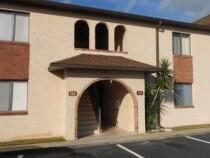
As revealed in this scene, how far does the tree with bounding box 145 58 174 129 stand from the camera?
54.4 ft

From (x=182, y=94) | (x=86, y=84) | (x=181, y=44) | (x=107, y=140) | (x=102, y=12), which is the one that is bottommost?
(x=107, y=140)

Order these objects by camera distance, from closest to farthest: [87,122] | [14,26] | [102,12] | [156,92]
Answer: [14,26]
[102,12]
[87,122]
[156,92]

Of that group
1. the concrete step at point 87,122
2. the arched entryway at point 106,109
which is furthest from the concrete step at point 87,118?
the concrete step at point 87,122

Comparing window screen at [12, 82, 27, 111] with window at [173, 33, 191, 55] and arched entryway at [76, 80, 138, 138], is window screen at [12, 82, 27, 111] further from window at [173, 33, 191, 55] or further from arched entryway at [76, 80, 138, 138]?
window at [173, 33, 191, 55]

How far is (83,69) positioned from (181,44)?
796 centimetres

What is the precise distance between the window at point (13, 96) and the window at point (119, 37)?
20.8ft

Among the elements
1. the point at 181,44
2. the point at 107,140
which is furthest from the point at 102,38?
the point at 107,140

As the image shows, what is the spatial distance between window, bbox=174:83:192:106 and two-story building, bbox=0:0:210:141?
0.21 ft

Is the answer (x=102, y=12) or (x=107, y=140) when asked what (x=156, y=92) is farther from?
(x=102, y=12)

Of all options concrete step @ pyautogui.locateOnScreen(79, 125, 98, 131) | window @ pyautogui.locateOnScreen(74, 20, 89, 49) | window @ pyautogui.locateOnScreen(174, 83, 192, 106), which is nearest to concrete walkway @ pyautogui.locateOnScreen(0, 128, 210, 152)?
concrete step @ pyautogui.locateOnScreen(79, 125, 98, 131)

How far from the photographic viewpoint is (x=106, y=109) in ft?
62.4

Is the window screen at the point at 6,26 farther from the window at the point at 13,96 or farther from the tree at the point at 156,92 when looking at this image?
the tree at the point at 156,92

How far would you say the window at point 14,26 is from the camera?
44.9ft

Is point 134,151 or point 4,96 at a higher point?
point 4,96
